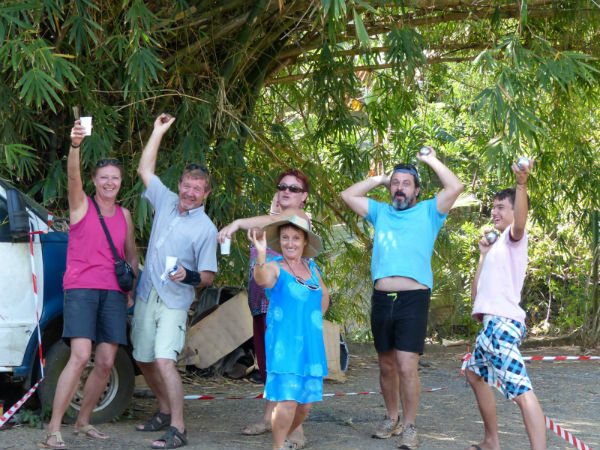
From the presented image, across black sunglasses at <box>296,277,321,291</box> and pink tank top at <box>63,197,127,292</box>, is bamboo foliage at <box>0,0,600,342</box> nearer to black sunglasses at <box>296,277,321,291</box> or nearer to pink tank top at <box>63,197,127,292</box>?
pink tank top at <box>63,197,127,292</box>

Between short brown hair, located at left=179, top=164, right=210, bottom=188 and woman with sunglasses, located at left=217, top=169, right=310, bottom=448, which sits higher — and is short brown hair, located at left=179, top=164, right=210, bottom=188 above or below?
above

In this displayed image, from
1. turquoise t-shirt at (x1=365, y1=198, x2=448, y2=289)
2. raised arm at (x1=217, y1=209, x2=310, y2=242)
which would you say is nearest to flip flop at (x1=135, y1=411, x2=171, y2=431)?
raised arm at (x1=217, y1=209, x2=310, y2=242)

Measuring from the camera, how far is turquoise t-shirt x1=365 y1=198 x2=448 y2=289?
4.84 meters

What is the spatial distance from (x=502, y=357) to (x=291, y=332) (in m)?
1.11

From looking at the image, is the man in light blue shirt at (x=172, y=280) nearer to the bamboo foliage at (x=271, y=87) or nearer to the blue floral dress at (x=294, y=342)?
the blue floral dress at (x=294, y=342)

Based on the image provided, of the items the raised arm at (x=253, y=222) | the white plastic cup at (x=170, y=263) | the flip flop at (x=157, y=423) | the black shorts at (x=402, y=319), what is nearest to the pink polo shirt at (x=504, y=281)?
the black shorts at (x=402, y=319)

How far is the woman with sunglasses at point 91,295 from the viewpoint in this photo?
458 centimetres

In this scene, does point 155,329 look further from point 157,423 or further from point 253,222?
point 253,222

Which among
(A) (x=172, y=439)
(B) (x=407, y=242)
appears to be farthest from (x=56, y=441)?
(B) (x=407, y=242)

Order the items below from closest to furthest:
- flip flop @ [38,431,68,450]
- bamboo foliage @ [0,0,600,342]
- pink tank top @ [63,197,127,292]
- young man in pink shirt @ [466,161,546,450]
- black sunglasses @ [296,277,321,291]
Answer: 1. young man in pink shirt @ [466,161,546,450]
2. black sunglasses @ [296,277,321,291]
3. flip flop @ [38,431,68,450]
4. pink tank top @ [63,197,127,292]
5. bamboo foliage @ [0,0,600,342]

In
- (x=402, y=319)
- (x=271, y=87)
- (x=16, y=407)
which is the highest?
(x=271, y=87)

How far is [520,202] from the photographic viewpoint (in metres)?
4.20

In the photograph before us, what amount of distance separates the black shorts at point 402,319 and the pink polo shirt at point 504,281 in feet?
1.24

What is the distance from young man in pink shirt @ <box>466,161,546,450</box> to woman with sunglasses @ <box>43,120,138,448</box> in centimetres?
204
